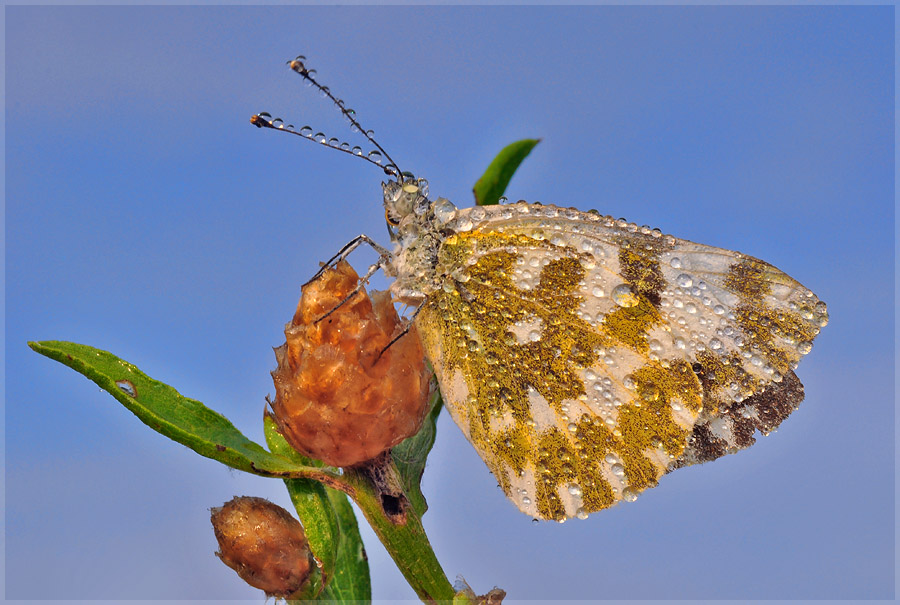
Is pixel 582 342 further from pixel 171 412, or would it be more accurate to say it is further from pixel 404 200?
pixel 171 412

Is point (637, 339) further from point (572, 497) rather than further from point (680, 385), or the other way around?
point (572, 497)

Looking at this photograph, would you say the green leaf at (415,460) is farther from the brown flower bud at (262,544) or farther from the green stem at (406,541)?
the brown flower bud at (262,544)

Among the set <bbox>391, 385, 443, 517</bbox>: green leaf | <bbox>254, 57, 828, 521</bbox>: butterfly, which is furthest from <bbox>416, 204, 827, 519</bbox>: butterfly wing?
<bbox>391, 385, 443, 517</bbox>: green leaf

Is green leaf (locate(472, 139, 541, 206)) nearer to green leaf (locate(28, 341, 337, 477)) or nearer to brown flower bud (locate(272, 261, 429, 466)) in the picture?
brown flower bud (locate(272, 261, 429, 466))

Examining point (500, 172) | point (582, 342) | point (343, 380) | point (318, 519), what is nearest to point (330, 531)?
point (318, 519)

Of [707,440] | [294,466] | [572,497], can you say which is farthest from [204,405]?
[707,440]

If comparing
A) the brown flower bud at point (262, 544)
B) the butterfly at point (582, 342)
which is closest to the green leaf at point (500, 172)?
the butterfly at point (582, 342)
